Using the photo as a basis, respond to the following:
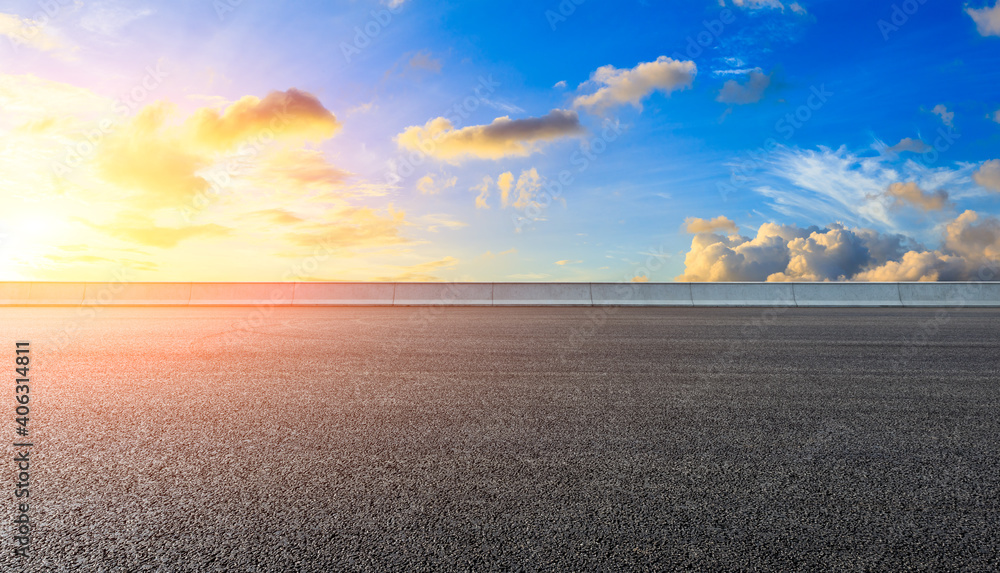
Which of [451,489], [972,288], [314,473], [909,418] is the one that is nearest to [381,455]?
[314,473]

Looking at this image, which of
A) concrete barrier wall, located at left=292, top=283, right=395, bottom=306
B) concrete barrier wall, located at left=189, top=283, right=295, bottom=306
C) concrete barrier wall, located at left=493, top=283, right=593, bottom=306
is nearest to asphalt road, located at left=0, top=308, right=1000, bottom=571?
concrete barrier wall, located at left=493, top=283, right=593, bottom=306

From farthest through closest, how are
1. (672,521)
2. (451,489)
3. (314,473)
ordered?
(314,473) < (451,489) < (672,521)

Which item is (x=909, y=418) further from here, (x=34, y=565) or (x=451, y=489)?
(x=34, y=565)

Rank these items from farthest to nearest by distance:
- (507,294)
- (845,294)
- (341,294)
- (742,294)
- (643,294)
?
(341,294) → (507,294) → (643,294) → (742,294) → (845,294)

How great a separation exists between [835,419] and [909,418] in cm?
68

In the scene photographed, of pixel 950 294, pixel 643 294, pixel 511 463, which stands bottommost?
pixel 511 463

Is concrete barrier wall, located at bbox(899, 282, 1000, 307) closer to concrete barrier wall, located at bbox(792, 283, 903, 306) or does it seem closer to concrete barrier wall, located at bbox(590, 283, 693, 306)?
concrete barrier wall, located at bbox(792, 283, 903, 306)

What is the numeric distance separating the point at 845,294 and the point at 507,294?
40.0 ft

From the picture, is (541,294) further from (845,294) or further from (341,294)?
(845,294)

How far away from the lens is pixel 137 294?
76.5ft

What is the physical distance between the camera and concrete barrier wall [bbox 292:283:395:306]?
22.2m

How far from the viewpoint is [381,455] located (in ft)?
13.0

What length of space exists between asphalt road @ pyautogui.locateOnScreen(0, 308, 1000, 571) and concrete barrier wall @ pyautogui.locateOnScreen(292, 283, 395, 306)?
1373 centimetres

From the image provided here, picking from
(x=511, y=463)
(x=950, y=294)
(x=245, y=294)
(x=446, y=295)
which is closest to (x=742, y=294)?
(x=950, y=294)
